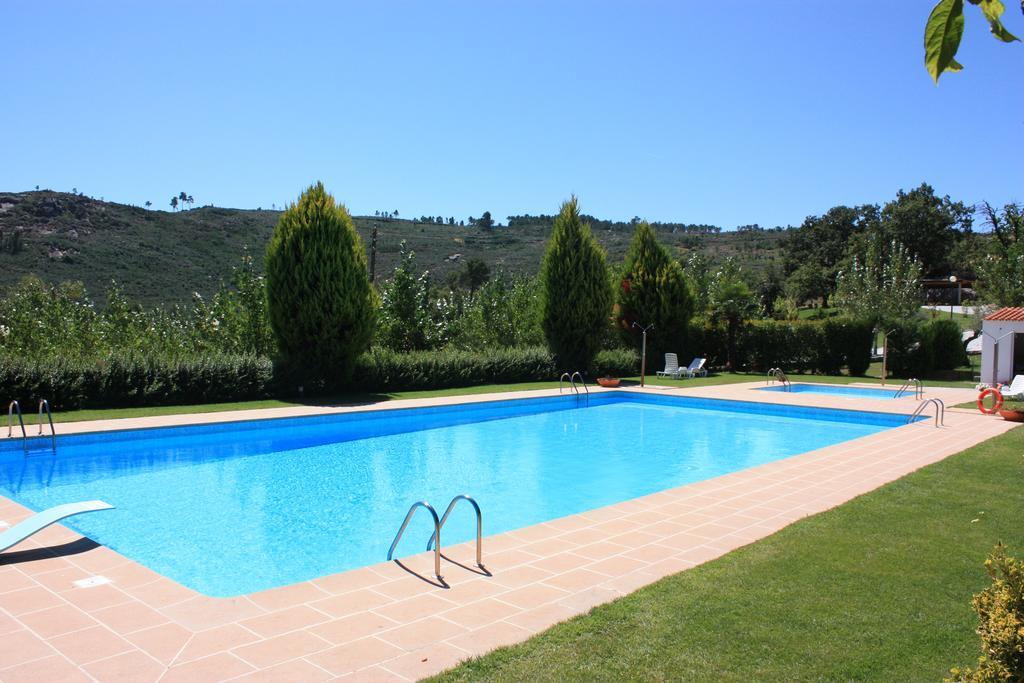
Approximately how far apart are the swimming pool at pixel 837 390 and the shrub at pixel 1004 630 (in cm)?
1826

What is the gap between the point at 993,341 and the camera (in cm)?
2017

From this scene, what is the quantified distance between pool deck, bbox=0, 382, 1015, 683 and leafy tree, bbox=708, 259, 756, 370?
18.4 metres

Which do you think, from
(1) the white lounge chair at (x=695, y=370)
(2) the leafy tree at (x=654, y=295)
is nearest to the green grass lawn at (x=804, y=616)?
(1) the white lounge chair at (x=695, y=370)

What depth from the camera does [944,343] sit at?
2491 centimetres

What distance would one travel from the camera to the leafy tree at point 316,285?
17.3 meters

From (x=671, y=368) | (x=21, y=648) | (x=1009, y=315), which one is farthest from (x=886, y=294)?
(x=21, y=648)

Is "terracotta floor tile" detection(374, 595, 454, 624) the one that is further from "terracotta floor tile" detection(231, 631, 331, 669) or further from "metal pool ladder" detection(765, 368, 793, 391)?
"metal pool ladder" detection(765, 368, 793, 391)

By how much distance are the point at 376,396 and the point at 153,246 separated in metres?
38.0

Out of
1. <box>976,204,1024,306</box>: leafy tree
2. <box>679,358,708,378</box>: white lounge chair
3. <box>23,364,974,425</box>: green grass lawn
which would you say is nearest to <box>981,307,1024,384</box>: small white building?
<box>23,364,974,425</box>: green grass lawn

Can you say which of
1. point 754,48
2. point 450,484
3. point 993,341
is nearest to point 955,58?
point 450,484

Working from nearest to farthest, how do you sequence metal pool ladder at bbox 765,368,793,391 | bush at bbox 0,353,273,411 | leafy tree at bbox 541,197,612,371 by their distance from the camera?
1. bush at bbox 0,353,273,411
2. metal pool ladder at bbox 765,368,793,391
3. leafy tree at bbox 541,197,612,371

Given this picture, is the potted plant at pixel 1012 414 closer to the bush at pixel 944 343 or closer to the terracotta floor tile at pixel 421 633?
the bush at pixel 944 343

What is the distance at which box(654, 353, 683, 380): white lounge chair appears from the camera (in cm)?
2353

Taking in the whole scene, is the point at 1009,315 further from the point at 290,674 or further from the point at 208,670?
the point at 208,670
